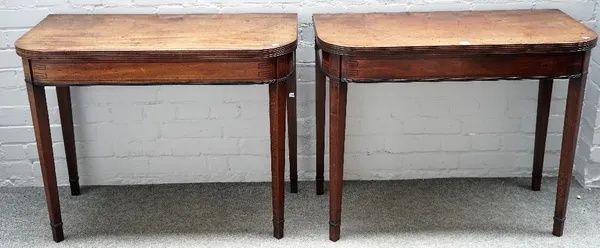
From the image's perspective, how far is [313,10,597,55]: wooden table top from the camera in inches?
85.5

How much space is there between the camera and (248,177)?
9.70 ft

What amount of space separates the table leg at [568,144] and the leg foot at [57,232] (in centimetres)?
168

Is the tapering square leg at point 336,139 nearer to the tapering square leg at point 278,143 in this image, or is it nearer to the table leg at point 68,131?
the tapering square leg at point 278,143

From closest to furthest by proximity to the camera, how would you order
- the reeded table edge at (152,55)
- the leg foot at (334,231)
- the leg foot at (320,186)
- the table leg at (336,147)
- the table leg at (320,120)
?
the reeded table edge at (152,55) < the table leg at (336,147) < the leg foot at (334,231) < the table leg at (320,120) < the leg foot at (320,186)

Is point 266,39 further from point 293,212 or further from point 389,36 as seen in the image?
point 293,212

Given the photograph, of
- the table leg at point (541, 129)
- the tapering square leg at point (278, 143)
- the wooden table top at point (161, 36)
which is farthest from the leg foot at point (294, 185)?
the table leg at point (541, 129)

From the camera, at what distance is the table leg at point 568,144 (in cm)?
230

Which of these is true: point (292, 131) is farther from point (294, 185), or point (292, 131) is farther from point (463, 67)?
point (463, 67)

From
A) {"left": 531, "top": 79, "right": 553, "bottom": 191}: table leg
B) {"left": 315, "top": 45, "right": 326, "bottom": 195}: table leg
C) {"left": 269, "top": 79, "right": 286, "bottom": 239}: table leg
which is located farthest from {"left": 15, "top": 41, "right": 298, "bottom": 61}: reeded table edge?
{"left": 531, "top": 79, "right": 553, "bottom": 191}: table leg

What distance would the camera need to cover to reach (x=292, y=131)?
2.77m

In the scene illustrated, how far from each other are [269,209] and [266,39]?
2.47ft

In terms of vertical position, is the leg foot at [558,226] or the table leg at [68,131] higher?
the table leg at [68,131]

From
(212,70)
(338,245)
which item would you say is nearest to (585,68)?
(338,245)

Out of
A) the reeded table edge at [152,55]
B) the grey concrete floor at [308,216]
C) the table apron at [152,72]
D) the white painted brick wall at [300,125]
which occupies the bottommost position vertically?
the grey concrete floor at [308,216]
